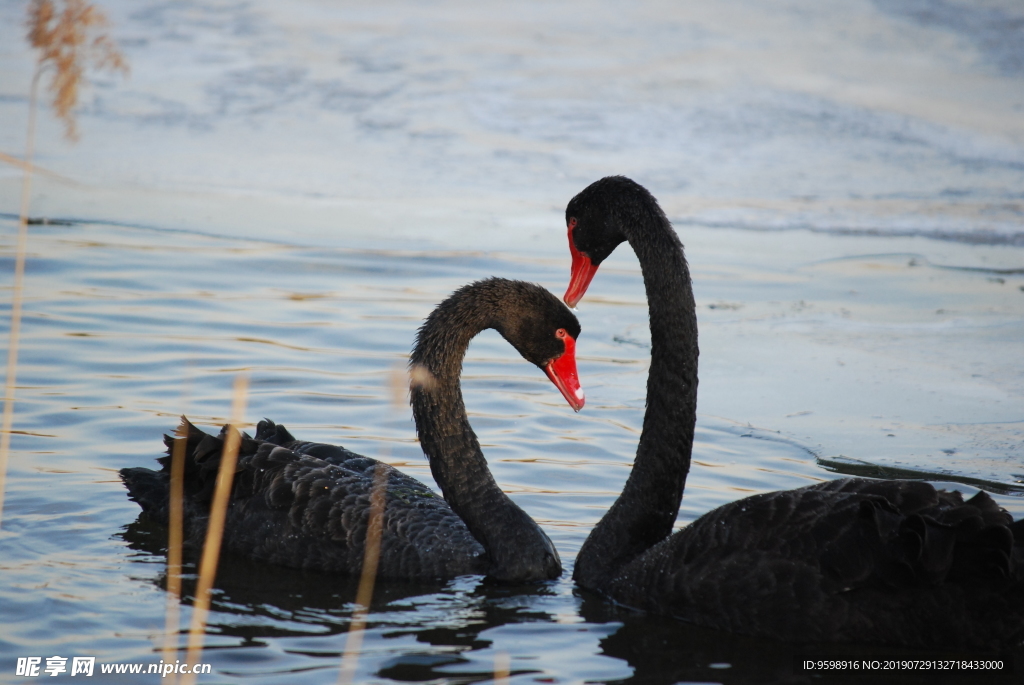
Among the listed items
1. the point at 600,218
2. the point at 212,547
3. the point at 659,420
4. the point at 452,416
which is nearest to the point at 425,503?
the point at 452,416

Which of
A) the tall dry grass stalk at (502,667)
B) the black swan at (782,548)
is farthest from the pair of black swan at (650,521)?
the tall dry grass stalk at (502,667)

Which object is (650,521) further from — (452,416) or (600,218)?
(600,218)

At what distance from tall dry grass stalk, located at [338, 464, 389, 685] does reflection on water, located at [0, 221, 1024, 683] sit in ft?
0.13

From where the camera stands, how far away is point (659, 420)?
4270mm

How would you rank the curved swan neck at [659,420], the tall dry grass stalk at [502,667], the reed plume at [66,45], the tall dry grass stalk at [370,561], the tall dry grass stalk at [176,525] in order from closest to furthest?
the reed plume at [66,45] < the tall dry grass stalk at [502,667] < the tall dry grass stalk at [370,561] < the tall dry grass stalk at [176,525] < the curved swan neck at [659,420]

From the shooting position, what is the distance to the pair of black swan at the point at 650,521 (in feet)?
11.8

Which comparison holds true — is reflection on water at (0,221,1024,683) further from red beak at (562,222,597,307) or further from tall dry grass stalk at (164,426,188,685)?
red beak at (562,222,597,307)

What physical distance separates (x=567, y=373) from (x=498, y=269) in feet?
13.3

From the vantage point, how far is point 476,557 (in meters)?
4.38

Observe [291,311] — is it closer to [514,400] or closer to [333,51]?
[514,400]

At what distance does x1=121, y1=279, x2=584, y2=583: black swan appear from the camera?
4320 millimetres

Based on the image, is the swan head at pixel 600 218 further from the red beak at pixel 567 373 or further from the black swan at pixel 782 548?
the red beak at pixel 567 373

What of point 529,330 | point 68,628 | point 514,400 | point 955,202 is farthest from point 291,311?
point 955,202

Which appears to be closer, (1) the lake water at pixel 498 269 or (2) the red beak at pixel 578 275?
(1) the lake water at pixel 498 269
